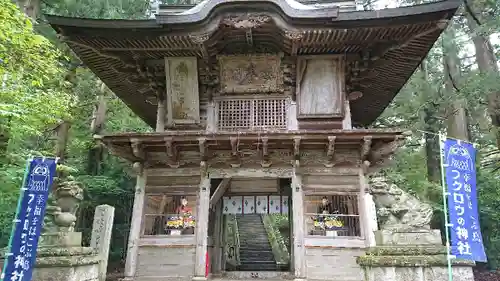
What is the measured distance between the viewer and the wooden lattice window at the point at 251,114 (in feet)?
32.5

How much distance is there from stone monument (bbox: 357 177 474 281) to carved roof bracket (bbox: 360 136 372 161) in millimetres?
1236

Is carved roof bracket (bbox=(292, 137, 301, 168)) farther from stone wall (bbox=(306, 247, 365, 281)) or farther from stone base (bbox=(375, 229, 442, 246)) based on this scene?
stone base (bbox=(375, 229, 442, 246))

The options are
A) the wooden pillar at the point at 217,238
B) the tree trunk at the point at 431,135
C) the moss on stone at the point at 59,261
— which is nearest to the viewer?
the moss on stone at the point at 59,261

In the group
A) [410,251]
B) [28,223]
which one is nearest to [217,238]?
[28,223]

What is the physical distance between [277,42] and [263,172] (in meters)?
3.44

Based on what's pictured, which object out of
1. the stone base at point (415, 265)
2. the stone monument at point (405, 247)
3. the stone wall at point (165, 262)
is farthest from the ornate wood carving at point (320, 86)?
the stone wall at point (165, 262)

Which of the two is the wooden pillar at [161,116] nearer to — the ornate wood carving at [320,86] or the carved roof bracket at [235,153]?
the carved roof bracket at [235,153]

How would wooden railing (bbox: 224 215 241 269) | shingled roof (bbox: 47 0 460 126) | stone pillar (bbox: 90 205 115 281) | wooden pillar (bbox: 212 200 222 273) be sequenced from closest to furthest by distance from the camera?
shingled roof (bbox: 47 0 460 126)
stone pillar (bbox: 90 205 115 281)
wooden pillar (bbox: 212 200 222 273)
wooden railing (bbox: 224 215 241 269)

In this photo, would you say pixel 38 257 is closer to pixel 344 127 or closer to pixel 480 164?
pixel 344 127

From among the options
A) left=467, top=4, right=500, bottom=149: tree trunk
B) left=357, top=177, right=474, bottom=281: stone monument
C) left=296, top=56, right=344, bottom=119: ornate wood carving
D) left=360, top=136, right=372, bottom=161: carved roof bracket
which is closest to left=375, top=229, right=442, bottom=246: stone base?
left=357, top=177, right=474, bottom=281: stone monument

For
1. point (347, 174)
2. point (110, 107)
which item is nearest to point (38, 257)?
point (347, 174)

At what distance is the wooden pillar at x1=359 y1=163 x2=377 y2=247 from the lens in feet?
29.0

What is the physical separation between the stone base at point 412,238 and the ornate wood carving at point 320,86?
3561 millimetres

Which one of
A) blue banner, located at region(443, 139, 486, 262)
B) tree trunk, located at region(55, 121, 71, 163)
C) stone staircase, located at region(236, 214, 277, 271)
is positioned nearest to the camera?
A: blue banner, located at region(443, 139, 486, 262)
